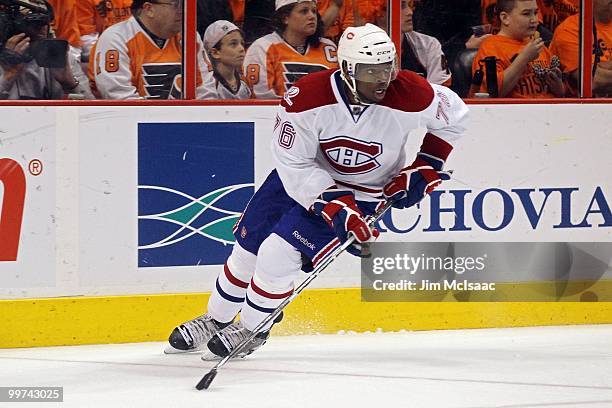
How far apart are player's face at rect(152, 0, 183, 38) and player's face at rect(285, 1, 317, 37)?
467 millimetres

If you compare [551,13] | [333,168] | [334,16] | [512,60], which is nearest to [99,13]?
[334,16]

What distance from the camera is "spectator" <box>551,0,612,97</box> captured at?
18.4 ft

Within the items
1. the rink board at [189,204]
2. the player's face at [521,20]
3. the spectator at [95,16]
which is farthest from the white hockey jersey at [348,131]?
the player's face at [521,20]

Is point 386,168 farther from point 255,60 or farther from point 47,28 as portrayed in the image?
point 47,28

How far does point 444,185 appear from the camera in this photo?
17.5ft

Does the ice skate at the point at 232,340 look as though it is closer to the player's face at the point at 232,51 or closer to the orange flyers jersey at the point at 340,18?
the player's face at the point at 232,51

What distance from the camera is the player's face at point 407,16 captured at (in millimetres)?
5406

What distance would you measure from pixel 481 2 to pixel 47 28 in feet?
6.21

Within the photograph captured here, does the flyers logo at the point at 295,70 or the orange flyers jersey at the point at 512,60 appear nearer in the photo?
the flyers logo at the point at 295,70

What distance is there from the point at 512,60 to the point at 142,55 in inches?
65.6

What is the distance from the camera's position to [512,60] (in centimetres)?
557

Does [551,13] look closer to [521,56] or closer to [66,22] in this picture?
[521,56]

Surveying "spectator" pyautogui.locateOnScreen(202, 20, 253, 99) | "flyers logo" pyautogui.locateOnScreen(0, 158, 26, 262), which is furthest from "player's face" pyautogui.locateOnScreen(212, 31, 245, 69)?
"flyers logo" pyautogui.locateOnScreen(0, 158, 26, 262)

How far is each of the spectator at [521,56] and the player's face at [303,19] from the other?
0.77m
